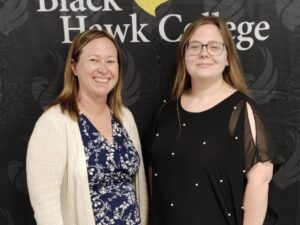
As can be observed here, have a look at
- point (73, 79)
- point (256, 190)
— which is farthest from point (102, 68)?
point (256, 190)

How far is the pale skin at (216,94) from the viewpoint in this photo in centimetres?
162

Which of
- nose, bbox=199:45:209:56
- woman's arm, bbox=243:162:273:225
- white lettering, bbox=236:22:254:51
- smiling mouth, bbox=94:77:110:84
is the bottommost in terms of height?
woman's arm, bbox=243:162:273:225

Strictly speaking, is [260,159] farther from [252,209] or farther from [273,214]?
[273,214]

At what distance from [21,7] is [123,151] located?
920 millimetres

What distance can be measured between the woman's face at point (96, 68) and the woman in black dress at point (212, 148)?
13.1 inches

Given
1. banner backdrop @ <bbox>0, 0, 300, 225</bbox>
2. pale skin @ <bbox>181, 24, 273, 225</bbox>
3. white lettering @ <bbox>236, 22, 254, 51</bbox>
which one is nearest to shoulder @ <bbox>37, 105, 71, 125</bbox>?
banner backdrop @ <bbox>0, 0, 300, 225</bbox>

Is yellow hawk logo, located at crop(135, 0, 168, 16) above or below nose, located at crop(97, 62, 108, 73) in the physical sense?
above

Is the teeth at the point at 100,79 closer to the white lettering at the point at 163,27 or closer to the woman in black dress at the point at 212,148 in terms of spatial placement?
the woman in black dress at the point at 212,148

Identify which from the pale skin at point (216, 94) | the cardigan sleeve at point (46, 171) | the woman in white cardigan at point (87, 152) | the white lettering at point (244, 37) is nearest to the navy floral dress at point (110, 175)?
the woman in white cardigan at point (87, 152)

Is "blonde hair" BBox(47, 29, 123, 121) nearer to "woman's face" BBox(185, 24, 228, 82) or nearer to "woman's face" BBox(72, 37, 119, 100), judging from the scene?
"woman's face" BBox(72, 37, 119, 100)

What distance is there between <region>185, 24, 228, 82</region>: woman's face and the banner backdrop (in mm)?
329

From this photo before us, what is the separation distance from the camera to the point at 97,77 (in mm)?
1695

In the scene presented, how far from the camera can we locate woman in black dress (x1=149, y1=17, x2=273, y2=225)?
5.31ft

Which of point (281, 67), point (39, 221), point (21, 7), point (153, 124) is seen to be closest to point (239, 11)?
point (281, 67)
